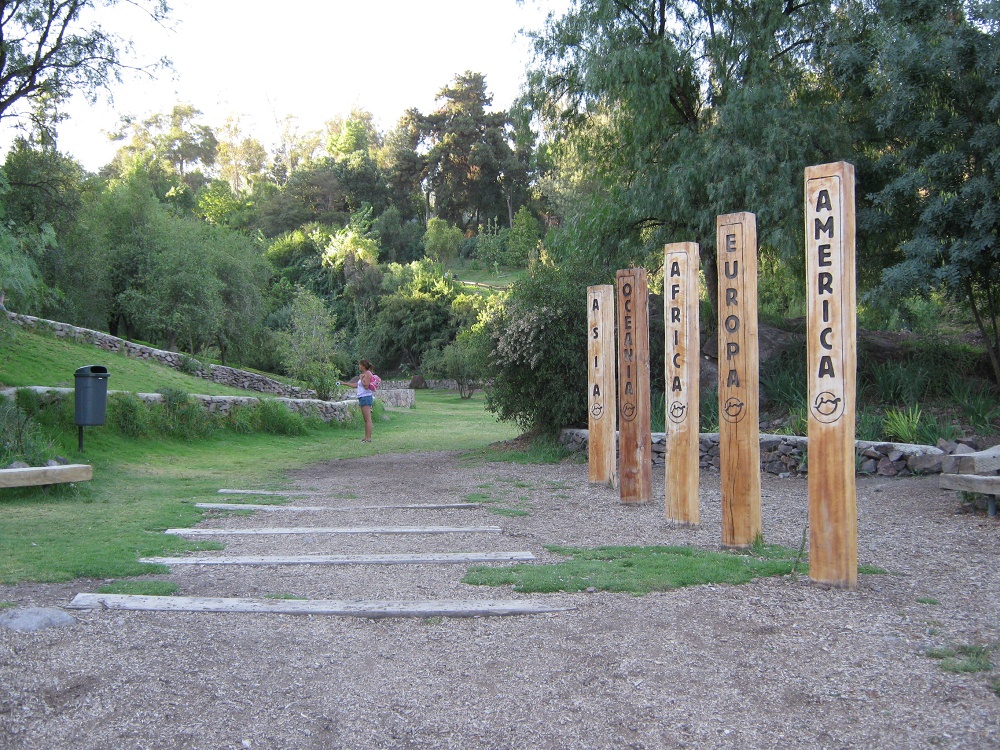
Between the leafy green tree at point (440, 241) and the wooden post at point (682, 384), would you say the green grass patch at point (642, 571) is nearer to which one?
the wooden post at point (682, 384)

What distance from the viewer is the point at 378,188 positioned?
60781 millimetres

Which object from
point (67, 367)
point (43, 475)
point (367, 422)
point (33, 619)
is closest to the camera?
point (33, 619)

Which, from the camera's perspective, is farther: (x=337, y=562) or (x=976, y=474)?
(x=976, y=474)

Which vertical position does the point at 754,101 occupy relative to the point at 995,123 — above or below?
above

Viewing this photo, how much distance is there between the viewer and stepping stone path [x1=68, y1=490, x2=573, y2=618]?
16.1 ft

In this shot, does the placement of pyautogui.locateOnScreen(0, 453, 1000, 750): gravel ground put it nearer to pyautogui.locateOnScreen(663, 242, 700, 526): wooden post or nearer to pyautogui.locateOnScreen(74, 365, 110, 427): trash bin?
pyautogui.locateOnScreen(663, 242, 700, 526): wooden post

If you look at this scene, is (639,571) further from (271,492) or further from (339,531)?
(271,492)

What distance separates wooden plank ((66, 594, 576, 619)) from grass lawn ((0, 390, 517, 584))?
2.94 ft

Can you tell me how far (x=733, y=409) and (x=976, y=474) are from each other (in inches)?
117

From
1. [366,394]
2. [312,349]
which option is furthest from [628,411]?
[312,349]

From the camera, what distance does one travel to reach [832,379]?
17.5 feet

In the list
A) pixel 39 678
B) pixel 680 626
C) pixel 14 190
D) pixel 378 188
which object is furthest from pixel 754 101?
pixel 378 188

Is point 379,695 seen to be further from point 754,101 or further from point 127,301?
point 127,301

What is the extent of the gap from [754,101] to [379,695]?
1173 cm
